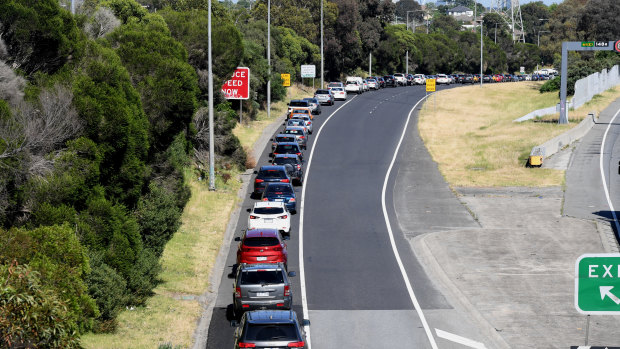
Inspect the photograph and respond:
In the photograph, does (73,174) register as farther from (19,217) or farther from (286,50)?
(286,50)

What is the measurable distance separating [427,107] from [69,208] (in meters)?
61.3

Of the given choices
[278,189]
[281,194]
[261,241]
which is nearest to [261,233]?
[261,241]

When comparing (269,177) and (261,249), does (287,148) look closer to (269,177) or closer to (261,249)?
(269,177)

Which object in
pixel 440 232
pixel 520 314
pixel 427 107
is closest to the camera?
pixel 520 314

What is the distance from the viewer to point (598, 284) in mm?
10938

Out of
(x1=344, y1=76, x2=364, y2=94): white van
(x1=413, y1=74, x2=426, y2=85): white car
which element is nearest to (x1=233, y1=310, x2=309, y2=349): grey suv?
(x1=344, y1=76, x2=364, y2=94): white van

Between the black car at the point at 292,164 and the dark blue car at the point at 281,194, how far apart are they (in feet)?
18.4

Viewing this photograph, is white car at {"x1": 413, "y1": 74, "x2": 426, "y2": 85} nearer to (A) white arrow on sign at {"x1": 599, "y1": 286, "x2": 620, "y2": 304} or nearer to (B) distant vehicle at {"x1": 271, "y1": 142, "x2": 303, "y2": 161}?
(B) distant vehicle at {"x1": 271, "y1": 142, "x2": 303, "y2": 161}

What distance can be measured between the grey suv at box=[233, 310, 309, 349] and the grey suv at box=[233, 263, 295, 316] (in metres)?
4.11

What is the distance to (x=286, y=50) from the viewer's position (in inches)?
3361

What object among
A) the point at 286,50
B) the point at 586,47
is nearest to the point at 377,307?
the point at 586,47

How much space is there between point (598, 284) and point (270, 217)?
22.0 m

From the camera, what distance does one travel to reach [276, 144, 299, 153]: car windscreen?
154 feet

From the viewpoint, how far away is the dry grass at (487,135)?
47344 millimetres
